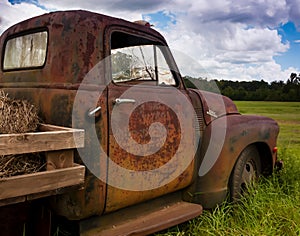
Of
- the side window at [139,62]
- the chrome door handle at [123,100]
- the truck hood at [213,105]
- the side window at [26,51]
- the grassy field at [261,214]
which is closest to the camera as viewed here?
the chrome door handle at [123,100]

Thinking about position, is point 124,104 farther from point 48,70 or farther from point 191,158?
point 191,158

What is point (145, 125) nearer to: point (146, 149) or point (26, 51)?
point (146, 149)

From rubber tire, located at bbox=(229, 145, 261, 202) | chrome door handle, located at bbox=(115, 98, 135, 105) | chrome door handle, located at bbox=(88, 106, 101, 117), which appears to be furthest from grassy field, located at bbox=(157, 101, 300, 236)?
chrome door handle, located at bbox=(88, 106, 101, 117)

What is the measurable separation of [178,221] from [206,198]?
0.53 meters

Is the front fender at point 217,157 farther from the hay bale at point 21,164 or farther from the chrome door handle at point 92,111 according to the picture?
the hay bale at point 21,164

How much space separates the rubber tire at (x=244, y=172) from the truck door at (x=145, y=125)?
0.65 m

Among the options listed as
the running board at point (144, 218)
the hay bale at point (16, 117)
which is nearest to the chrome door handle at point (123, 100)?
the hay bale at point (16, 117)

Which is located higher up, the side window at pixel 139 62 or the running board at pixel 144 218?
the side window at pixel 139 62

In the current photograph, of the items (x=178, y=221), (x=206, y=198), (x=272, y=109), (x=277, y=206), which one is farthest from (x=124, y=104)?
(x=272, y=109)

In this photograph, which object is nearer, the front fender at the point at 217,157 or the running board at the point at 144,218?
the running board at the point at 144,218

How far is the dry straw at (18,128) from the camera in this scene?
2.04m

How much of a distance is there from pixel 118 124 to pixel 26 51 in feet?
3.41

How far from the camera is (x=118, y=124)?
2.61 metres

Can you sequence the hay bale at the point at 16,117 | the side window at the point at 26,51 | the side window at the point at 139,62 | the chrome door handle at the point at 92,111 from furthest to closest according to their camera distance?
the side window at the point at 139,62, the side window at the point at 26,51, the chrome door handle at the point at 92,111, the hay bale at the point at 16,117
